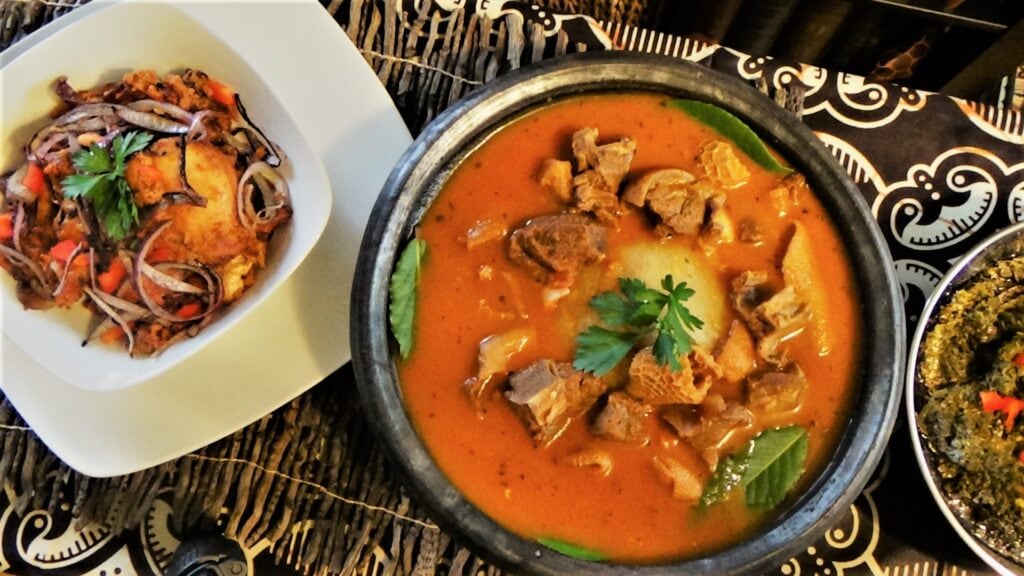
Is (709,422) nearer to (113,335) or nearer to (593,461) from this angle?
(593,461)

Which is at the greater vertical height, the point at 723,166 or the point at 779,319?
the point at 723,166

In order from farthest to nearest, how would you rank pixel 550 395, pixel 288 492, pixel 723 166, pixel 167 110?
pixel 288 492 < pixel 167 110 < pixel 723 166 < pixel 550 395

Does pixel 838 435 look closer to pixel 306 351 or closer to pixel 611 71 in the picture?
pixel 611 71

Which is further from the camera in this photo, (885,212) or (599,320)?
(885,212)

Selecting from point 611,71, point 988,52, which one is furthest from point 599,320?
point 988,52

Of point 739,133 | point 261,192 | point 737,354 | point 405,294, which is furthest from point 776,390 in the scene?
point 261,192

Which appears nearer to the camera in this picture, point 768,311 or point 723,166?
point 768,311

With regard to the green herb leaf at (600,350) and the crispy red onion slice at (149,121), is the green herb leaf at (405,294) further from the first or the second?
the crispy red onion slice at (149,121)
